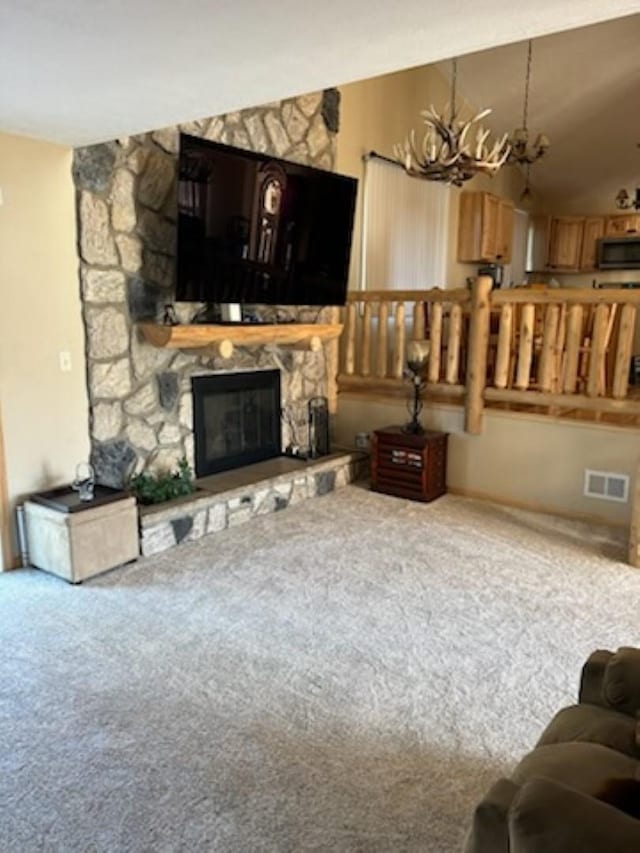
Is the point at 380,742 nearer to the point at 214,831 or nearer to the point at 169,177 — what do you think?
the point at 214,831

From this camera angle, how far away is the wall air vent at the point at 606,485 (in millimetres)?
4469

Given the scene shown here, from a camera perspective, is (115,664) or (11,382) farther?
(11,382)

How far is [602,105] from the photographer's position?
277 inches

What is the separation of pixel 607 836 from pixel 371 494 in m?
4.20

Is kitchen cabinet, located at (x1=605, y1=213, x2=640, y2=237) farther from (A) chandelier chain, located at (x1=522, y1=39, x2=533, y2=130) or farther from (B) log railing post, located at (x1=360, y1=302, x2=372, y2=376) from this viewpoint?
(B) log railing post, located at (x1=360, y1=302, x2=372, y2=376)

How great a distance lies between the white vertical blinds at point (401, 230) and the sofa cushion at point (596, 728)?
5.01m

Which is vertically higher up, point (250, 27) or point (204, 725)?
point (250, 27)

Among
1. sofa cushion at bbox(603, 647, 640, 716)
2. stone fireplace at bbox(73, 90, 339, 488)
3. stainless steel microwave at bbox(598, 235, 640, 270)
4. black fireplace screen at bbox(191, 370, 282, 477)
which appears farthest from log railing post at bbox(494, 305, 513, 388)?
stainless steel microwave at bbox(598, 235, 640, 270)

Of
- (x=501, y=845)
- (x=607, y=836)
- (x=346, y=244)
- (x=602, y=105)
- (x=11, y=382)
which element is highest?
(x=602, y=105)

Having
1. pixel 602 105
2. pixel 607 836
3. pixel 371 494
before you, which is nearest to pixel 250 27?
pixel 607 836

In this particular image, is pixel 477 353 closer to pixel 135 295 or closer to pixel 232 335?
pixel 232 335

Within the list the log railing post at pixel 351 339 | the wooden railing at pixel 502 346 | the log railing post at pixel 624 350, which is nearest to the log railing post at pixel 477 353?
the wooden railing at pixel 502 346

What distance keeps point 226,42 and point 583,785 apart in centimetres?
223

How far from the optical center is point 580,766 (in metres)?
1.38
